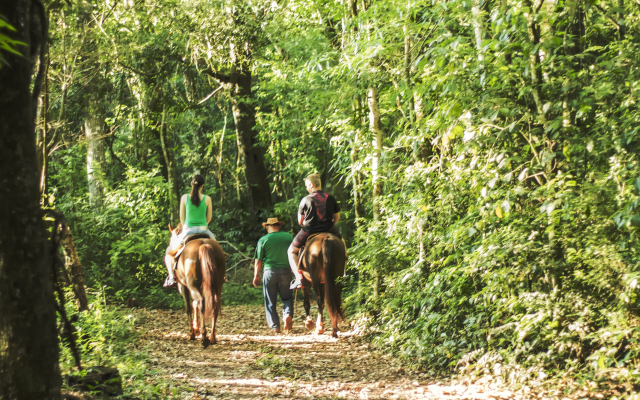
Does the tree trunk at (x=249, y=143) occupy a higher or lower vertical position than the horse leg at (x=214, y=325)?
higher

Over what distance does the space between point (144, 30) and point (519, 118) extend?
38.7ft

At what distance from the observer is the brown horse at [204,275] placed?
8367mm

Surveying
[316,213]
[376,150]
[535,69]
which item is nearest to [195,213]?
[316,213]

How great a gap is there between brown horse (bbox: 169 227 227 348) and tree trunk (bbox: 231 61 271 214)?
9.73 meters

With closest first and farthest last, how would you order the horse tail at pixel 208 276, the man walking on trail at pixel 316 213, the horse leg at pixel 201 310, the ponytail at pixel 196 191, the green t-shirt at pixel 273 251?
the horse tail at pixel 208 276
the horse leg at pixel 201 310
the ponytail at pixel 196 191
the man walking on trail at pixel 316 213
the green t-shirt at pixel 273 251

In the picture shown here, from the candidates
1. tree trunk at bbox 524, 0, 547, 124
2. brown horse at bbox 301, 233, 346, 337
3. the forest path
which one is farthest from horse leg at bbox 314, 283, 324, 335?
tree trunk at bbox 524, 0, 547, 124

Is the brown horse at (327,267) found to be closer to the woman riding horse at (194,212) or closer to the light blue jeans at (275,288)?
the light blue jeans at (275,288)

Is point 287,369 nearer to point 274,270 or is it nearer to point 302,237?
point 302,237

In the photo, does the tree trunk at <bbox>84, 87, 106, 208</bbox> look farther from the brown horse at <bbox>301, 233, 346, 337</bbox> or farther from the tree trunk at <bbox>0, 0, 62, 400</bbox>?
the tree trunk at <bbox>0, 0, 62, 400</bbox>

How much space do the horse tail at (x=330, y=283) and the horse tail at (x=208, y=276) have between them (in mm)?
1755

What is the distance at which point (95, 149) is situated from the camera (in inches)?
614

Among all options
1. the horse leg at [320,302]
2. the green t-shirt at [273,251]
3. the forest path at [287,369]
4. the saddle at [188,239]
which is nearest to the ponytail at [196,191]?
the saddle at [188,239]

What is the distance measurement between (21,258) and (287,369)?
4.40m

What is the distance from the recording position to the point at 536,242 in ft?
16.7
